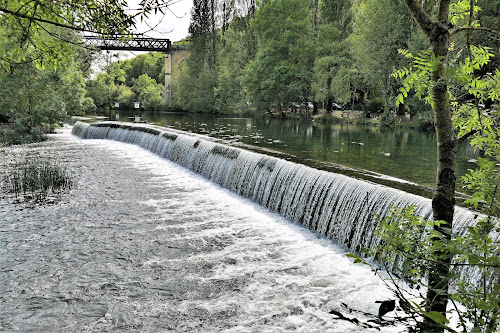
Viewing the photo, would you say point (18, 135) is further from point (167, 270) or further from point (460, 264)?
point (460, 264)

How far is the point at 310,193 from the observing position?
8.42m

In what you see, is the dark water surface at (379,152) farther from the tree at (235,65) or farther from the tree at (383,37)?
the tree at (235,65)

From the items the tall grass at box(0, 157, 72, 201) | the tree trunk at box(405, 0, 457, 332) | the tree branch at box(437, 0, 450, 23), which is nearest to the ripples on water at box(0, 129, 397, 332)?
the tall grass at box(0, 157, 72, 201)

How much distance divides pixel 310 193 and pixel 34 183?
7516 mm

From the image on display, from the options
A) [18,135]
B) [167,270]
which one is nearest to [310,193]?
[167,270]

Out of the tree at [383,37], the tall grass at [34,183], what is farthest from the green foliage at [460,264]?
the tree at [383,37]

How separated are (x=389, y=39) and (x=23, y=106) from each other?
22.1 meters

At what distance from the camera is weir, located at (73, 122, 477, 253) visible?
680 centimetres

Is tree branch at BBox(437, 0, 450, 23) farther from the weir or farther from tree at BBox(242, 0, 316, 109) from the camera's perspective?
tree at BBox(242, 0, 316, 109)

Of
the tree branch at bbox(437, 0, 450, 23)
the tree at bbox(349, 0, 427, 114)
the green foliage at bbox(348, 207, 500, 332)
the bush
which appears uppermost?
the tree at bbox(349, 0, 427, 114)

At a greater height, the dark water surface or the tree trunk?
the tree trunk

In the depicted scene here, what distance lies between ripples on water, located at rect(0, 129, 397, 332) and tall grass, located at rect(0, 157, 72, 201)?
2.22ft

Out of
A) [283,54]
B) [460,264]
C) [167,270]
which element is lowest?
[167,270]

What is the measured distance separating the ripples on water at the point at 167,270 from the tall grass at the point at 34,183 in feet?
2.22
